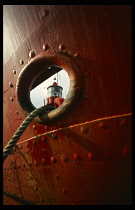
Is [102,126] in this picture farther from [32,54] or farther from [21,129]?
[32,54]

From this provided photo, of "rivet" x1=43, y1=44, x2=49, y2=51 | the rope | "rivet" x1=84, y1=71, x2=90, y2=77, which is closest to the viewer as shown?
the rope

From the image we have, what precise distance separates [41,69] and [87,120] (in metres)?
0.83

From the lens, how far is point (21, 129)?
132cm

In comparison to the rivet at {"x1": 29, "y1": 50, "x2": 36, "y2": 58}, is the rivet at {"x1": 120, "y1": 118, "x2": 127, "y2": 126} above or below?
below

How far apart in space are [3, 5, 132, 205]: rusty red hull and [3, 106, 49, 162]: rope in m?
0.20

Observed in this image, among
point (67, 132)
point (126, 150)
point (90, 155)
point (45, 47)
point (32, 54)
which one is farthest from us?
point (32, 54)

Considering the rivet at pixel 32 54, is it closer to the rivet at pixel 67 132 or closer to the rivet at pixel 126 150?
the rivet at pixel 67 132

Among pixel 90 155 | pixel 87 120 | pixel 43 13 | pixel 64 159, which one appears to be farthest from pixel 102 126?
pixel 43 13

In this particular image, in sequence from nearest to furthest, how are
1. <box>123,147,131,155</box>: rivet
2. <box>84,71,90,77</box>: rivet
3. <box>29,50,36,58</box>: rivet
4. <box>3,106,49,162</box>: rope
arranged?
<box>123,147,131,155</box>: rivet < <box>3,106,49,162</box>: rope < <box>84,71,90,77</box>: rivet < <box>29,50,36,58</box>: rivet

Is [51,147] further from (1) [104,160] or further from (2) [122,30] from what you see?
(2) [122,30]

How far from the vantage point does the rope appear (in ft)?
4.03

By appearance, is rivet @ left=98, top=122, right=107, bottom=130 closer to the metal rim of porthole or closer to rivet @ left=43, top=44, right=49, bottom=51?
the metal rim of porthole

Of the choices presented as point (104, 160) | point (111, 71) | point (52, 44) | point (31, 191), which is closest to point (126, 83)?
point (111, 71)

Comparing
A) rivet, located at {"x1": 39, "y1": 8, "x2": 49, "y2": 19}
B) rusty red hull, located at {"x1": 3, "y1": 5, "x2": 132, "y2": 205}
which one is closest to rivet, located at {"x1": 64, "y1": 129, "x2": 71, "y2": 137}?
rusty red hull, located at {"x1": 3, "y1": 5, "x2": 132, "y2": 205}
